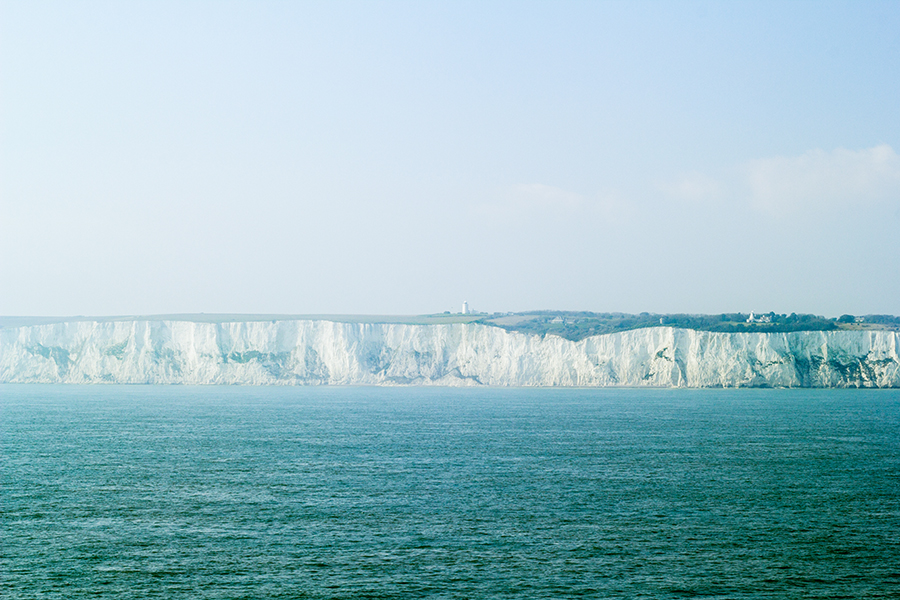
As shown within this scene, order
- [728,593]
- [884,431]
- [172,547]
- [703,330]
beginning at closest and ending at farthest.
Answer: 1. [728,593]
2. [172,547]
3. [884,431]
4. [703,330]

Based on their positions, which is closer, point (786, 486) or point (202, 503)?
point (202, 503)

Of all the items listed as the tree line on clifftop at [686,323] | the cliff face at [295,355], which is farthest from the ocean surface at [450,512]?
the cliff face at [295,355]

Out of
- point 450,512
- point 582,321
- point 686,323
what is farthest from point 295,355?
point 450,512

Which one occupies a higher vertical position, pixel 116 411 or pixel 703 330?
pixel 703 330

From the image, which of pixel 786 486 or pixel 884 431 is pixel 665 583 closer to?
pixel 786 486

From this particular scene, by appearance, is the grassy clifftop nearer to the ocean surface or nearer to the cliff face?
the cliff face

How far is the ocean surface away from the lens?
20.0 meters

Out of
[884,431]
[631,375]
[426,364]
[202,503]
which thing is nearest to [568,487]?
[202,503]

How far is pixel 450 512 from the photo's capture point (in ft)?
89.6

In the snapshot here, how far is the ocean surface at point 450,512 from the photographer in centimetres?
2003

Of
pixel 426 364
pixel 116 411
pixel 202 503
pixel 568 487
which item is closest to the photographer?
pixel 202 503

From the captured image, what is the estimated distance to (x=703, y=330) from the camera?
382ft

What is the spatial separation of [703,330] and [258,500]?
97900mm

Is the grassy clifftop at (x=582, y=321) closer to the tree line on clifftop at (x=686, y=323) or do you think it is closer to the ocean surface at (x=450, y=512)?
the tree line on clifftop at (x=686, y=323)
